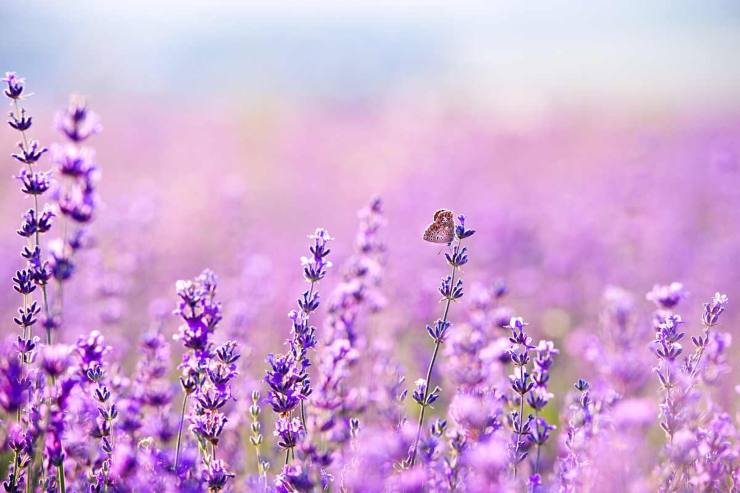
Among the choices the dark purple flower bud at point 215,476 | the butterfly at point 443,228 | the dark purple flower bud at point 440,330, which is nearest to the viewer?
the dark purple flower bud at point 215,476

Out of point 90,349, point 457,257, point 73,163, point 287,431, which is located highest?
point 73,163

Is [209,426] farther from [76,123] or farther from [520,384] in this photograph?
[76,123]

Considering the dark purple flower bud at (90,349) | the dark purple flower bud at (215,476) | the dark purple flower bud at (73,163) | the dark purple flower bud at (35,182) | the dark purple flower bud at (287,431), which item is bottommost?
the dark purple flower bud at (215,476)

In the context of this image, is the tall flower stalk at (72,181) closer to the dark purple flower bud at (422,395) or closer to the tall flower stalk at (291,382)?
the tall flower stalk at (291,382)

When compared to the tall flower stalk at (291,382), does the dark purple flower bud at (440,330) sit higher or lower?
higher

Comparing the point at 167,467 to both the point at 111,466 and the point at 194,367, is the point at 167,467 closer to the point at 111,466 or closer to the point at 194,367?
the point at 111,466

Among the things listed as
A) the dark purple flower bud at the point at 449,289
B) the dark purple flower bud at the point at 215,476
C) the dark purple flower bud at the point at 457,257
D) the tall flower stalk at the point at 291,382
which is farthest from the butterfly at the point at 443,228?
the dark purple flower bud at the point at 215,476

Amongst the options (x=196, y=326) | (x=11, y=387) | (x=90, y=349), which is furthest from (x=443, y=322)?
(x=11, y=387)

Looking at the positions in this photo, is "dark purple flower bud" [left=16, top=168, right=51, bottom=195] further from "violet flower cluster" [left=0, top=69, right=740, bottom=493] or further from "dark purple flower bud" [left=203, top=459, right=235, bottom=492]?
"dark purple flower bud" [left=203, top=459, right=235, bottom=492]

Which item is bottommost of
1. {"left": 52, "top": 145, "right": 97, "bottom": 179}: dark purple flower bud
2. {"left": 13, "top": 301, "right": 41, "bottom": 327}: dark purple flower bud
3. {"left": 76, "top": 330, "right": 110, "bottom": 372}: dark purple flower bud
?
{"left": 76, "top": 330, "right": 110, "bottom": 372}: dark purple flower bud

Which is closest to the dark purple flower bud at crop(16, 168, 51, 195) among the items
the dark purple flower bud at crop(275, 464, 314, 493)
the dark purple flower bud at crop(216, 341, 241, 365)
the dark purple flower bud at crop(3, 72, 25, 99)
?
the dark purple flower bud at crop(3, 72, 25, 99)

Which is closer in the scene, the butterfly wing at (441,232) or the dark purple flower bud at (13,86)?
the dark purple flower bud at (13,86)
